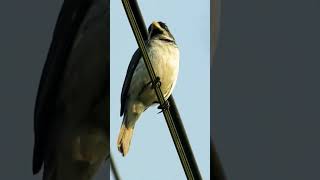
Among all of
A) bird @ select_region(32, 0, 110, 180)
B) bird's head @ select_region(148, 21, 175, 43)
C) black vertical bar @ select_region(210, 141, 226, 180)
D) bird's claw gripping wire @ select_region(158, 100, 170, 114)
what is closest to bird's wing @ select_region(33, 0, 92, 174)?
bird @ select_region(32, 0, 110, 180)

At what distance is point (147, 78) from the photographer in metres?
2.19

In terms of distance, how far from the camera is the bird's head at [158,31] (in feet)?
6.83

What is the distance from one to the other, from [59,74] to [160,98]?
6.30 feet

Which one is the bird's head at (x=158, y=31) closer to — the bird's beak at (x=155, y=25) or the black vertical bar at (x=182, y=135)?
the bird's beak at (x=155, y=25)

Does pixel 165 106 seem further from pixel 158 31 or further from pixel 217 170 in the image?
pixel 217 170

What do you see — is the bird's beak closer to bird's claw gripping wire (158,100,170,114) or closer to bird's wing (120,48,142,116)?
bird's wing (120,48,142,116)

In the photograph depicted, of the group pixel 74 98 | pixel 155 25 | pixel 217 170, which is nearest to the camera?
pixel 155 25

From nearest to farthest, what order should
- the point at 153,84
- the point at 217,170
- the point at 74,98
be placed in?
the point at 153,84
the point at 217,170
the point at 74,98

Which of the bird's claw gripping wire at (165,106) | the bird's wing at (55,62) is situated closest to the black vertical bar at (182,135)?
the bird's claw gripping wire at (165,106)

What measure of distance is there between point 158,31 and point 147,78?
5.8 inches

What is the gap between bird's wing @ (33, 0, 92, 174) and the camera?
12.5 ft

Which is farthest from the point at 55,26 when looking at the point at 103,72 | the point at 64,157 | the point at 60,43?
the point at 64,157

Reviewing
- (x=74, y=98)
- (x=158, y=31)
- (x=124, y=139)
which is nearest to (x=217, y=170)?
(x=124, y=139)

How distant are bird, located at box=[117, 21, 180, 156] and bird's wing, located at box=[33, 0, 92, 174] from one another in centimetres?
162
